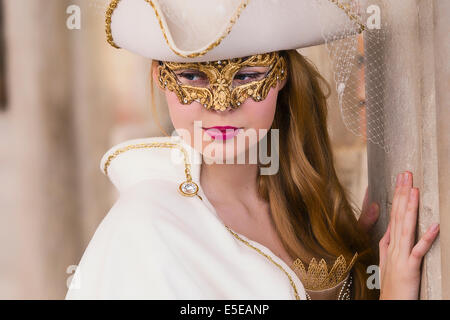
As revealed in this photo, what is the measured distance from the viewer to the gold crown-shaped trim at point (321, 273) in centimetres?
121

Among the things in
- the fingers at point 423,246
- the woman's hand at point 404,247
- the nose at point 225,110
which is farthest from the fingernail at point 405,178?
the nose at point 225,110

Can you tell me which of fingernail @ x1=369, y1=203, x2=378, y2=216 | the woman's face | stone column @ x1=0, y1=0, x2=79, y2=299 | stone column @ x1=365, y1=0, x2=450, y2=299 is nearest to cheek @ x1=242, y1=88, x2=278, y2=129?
the woman's face

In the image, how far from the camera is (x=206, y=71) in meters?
1.05

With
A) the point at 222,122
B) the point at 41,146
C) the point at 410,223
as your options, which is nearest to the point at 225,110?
the point at 222,122

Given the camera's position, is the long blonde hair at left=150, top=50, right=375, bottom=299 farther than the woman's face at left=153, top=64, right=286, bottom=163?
Yes

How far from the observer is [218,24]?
3.35 feet

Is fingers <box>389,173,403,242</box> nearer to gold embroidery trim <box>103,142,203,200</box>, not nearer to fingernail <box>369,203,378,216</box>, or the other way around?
fingernail <box>369,203,378,216</box>

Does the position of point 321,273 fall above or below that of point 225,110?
below

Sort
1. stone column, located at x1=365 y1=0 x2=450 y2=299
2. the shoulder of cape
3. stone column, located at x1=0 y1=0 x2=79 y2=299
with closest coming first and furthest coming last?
stone column, located at x1=365 y1=0 x2=450 y2=299, the shoulder of cape, stone column, located at x1=0 y1=0 x2=79 y2=299

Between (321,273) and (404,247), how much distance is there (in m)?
0.22

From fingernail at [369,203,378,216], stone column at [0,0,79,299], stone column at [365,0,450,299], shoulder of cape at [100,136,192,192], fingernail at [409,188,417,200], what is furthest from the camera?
stone column at [0,0,79,299]

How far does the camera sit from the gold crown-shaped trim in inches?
47.6

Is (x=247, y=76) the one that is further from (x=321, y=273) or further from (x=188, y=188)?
(x=321, y=273)
